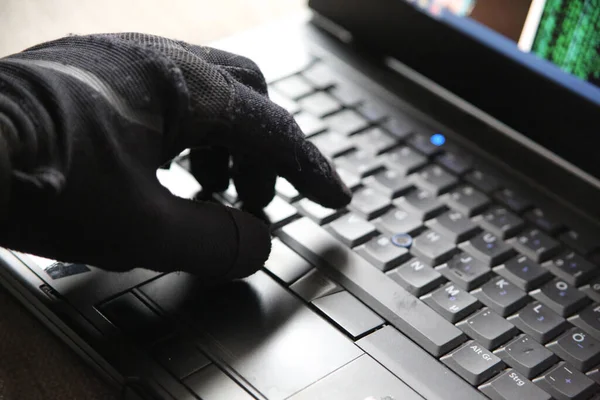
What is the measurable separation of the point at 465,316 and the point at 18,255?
10.9 inches

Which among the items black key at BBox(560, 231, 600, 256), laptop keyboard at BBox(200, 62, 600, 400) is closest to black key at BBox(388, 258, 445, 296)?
laptop keyboard at BBox(200, 62, 600, 400)

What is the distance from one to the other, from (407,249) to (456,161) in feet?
0.38

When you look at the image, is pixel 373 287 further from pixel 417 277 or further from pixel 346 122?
pixel 346 122

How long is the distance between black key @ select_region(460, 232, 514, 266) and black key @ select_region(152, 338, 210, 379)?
0.20 meters

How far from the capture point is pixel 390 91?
27.6 inches

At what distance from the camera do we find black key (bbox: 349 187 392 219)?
0.58 meters

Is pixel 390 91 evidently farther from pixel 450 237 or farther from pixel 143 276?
pixel 143 276

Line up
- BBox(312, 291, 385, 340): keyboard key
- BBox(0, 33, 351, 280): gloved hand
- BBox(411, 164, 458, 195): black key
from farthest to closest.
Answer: BBox(411, 164, 458, 195): black key
BBox(312, 291, 385, 340): keyboard key
BBox(0, 33, 351, 280): gloved hand

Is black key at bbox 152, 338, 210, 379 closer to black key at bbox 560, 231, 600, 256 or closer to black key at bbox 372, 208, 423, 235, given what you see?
black key at bbox 372, 208, 423, 235

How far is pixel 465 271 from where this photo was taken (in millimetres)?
542

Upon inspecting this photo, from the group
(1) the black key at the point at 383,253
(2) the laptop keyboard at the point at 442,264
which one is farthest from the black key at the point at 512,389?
(1) the black key at the point at 383,253

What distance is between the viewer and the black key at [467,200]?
59cm

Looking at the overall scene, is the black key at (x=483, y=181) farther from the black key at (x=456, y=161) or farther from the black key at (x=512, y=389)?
the black key at (x=512, y=389)

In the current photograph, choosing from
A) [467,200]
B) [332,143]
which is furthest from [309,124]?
[467,200]
